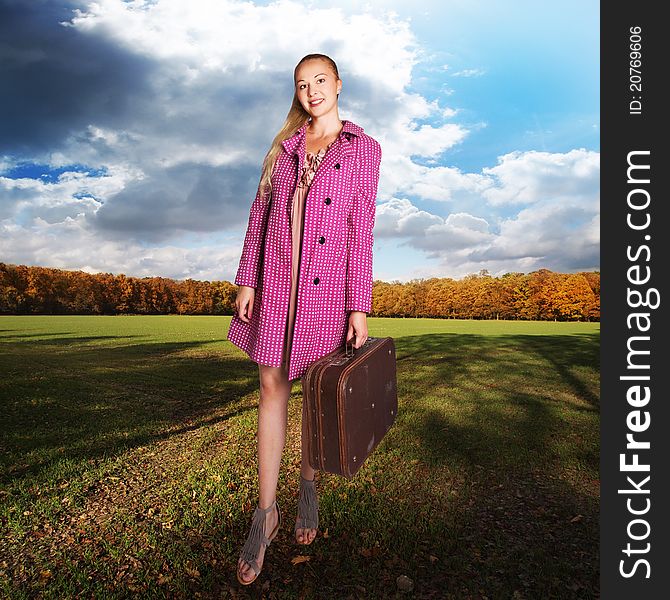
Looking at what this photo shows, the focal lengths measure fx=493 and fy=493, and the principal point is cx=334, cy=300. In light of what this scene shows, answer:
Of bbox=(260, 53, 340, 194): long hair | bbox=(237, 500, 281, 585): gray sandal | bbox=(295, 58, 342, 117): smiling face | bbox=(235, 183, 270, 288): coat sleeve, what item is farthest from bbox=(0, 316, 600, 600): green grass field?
bbox=(295, 58, 342, 117): smiling face

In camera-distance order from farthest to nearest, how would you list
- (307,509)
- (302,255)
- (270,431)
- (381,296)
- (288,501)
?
(381,296), (288,501), (307,509), (270,431), (302,255)

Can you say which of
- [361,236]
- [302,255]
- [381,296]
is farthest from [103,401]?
[381,296]

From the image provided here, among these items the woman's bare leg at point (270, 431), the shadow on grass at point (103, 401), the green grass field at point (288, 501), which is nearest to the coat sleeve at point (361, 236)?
the woman's bare leg at point (270, 431)

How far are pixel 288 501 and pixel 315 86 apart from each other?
2.77 m

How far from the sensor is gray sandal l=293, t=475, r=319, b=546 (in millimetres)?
3006

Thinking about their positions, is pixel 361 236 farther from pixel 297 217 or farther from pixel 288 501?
pixel 288 501

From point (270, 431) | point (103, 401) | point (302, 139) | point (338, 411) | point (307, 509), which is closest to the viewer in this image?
point (338, 411)

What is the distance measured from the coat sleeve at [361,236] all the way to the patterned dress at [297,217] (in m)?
0.25

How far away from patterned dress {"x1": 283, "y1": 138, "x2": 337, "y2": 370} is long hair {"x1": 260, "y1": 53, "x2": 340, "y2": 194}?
0.19 meters

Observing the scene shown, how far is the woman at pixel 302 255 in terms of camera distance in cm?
260

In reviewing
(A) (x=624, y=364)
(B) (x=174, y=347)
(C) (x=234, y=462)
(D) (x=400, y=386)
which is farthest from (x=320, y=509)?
(B) (x=174, y=347)

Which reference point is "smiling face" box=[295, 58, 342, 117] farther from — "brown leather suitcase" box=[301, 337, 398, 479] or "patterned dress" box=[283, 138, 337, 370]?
"brown leather suitcase" box=[301, 337, 398, 479]

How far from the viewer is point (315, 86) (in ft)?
8.93

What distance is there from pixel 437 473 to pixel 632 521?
5.22 ft
